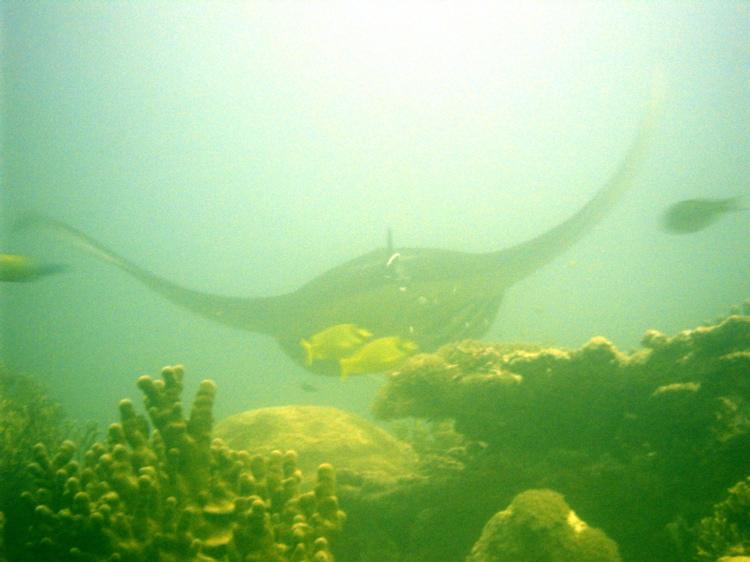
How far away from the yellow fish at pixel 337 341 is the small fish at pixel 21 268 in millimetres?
3468

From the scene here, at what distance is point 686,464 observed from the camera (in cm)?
323

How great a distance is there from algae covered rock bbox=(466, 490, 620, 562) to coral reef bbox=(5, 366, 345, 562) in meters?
1.08

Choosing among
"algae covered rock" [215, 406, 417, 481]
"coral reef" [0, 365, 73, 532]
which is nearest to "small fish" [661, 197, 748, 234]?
"algae covered rock" [215, 406, 417, 481]

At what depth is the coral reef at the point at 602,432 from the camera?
3.23m

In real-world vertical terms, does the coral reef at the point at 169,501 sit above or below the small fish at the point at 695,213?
below

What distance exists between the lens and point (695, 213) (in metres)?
6.09

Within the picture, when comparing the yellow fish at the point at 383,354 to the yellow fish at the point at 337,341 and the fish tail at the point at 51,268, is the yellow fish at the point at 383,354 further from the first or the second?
the fish tail at the point at 51,268

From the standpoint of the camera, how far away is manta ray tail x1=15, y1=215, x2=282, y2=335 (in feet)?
Result: 24.8

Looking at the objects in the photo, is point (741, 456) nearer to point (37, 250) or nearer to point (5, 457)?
point (5, 457)

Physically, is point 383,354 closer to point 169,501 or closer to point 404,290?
point 404,290

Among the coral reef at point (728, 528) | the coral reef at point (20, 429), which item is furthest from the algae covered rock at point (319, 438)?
the coral reef at point (728, 528)

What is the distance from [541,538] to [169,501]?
7.66ft

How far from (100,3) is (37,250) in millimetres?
50920

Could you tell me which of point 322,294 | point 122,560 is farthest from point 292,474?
point 322,294
